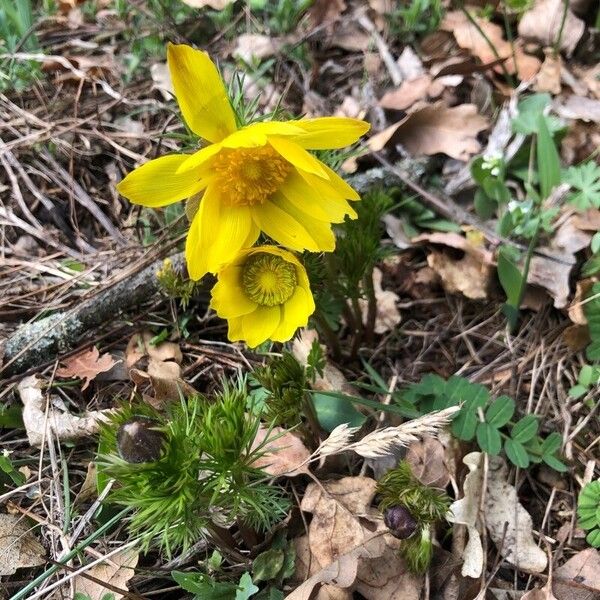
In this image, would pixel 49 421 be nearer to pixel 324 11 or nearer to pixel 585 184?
pixel 585 184

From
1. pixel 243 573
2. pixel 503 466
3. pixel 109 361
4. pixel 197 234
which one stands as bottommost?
pixel 503 466

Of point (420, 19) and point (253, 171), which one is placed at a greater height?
point (253, 171)

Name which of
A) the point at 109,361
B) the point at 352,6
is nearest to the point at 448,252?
the point at 109,361

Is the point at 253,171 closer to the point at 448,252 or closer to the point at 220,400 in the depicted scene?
the point at 220,400

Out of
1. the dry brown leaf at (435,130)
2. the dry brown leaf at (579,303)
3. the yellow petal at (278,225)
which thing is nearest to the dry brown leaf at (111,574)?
the yellow petal at (278,225)

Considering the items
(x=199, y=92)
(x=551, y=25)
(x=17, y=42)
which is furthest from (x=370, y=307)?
(x=17, y=42)

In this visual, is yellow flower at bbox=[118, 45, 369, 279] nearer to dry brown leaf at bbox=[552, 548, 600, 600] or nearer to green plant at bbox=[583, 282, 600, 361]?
green plant at bbox=[583, 282, 600, 361]

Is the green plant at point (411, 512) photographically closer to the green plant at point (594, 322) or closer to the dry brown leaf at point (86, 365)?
the green plant at point (594, 322)
